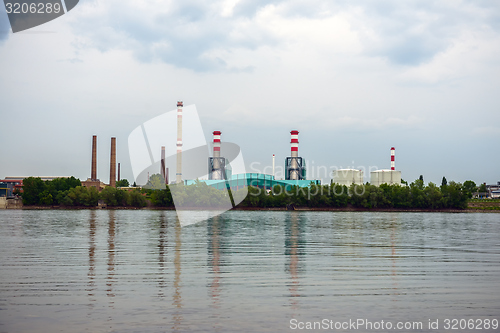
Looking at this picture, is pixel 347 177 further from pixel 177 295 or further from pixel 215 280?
pixel 177 295

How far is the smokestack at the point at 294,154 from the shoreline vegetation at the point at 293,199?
18.9 feet

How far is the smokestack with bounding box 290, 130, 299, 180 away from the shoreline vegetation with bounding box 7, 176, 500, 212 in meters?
5.76

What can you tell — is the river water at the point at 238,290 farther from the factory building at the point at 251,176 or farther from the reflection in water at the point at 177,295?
the factory building at the point at 251,176

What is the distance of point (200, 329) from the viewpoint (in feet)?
21.9

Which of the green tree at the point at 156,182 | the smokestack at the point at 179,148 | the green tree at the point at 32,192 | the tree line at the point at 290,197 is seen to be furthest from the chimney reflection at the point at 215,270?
the green tree at the point at 32,192

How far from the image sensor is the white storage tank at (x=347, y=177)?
93.9m

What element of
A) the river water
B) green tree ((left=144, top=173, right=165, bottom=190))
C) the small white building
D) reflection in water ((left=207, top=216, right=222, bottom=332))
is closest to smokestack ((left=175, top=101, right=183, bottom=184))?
green tree ((left=144, top=173, right=165, bottom=190))

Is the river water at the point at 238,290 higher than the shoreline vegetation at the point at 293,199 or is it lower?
lower

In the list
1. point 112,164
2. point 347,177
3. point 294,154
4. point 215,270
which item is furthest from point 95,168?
point 215,270

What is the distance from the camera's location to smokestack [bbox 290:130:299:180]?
309ft

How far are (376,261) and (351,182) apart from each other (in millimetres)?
81325

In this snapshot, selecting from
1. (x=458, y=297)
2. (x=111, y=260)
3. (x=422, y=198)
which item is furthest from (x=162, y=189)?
(x=458, y=297)

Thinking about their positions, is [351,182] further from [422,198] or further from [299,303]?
[299,303]

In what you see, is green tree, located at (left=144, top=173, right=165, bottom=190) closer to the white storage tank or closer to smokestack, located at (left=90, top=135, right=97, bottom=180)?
smokestack, located at (left=90, top=135, right=97, bottom=180)
